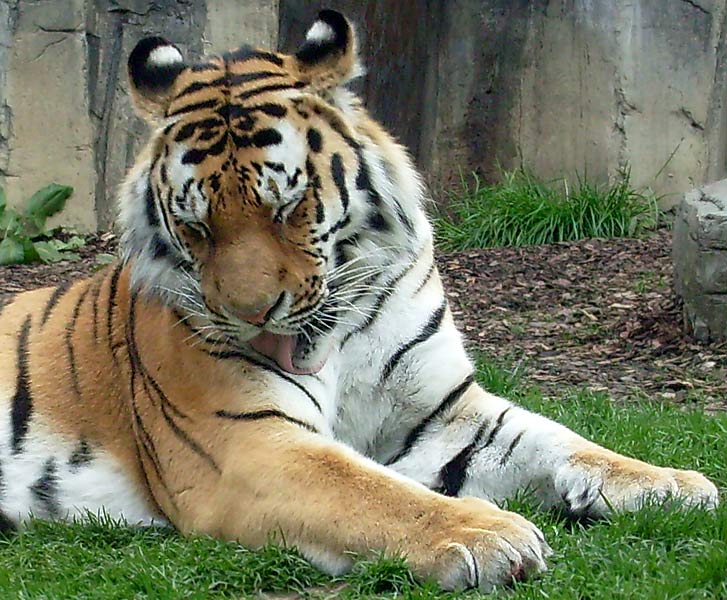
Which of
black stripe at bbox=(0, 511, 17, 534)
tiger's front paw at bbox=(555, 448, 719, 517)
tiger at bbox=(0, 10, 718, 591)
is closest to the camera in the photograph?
tiger at bbox=(0, 10, 718, 591)

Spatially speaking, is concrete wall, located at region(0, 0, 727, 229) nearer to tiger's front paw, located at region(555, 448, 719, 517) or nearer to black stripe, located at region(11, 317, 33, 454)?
black stripe, located at region(11, 317, 33, 454)

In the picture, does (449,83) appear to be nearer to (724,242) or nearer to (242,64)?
(724,242)

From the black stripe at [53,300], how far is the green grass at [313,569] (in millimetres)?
839

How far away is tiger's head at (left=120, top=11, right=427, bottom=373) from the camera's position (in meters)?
3.49

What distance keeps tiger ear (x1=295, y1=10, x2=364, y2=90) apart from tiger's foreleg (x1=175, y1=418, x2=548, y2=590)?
1023 millimetres

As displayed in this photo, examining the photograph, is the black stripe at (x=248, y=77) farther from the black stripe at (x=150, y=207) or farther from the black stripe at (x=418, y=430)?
the black stripe at (x=418, y=430)

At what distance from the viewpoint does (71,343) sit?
14.3ft

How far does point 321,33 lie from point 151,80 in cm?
53

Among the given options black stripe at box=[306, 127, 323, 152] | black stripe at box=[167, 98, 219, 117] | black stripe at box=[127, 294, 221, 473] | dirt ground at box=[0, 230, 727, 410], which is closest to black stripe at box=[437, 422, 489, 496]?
black stripe at box=[127, 294, 221, 473]

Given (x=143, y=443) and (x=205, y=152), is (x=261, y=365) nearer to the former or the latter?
(x=143, y=443)

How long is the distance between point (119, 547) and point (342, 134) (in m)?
1.39

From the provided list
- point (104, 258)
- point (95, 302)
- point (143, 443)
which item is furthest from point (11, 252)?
point (143, 443)

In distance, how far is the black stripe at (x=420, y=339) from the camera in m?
4.02

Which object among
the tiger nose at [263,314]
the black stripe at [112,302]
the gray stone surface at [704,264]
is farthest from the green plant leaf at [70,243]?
the tiger nose at [263,314]
